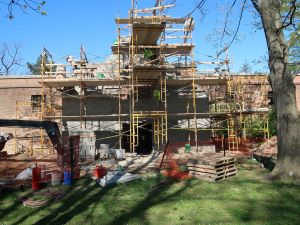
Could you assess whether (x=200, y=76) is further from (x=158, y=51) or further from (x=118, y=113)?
(x=118, y=113)

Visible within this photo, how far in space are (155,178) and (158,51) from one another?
914 cm

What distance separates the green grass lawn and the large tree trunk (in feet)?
2.81

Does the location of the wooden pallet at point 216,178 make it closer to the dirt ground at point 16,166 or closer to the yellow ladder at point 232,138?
the dirt ground at point 16,166

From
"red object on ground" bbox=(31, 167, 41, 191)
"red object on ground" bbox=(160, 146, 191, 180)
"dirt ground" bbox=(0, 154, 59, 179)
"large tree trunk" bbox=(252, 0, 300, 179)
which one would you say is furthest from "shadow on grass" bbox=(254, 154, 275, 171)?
"dirt ground" bbox=(0, 154, 59, 179)

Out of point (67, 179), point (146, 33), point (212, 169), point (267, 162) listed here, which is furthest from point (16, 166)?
point (267, 162)

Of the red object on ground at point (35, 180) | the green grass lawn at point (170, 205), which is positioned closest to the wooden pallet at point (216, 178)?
the green grass lawn at point (170, 205)

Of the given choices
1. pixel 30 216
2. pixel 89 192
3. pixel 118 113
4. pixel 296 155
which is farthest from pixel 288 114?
pixel 118 113

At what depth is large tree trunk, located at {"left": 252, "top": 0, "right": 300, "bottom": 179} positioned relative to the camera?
38.1 ft

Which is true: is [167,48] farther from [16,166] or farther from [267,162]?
[16,166]

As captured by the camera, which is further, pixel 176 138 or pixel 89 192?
pixel 176 138

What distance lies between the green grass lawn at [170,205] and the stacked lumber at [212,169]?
427 mm

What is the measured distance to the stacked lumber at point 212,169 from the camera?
12.0 m

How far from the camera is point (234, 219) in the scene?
7.87 metres

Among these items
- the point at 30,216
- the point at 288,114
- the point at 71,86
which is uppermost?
the point at 71,86
